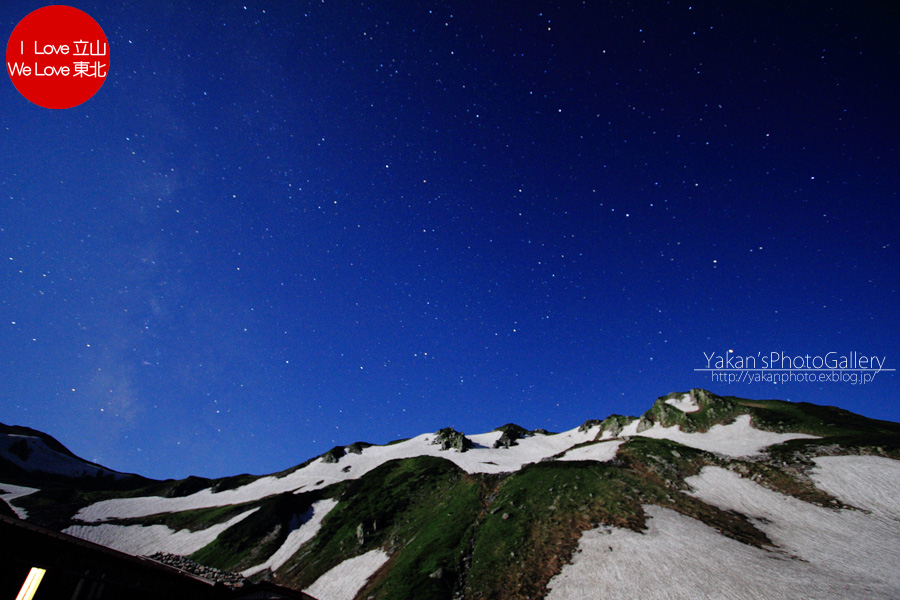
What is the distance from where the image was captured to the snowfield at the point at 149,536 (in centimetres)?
7250

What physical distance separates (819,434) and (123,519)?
169m

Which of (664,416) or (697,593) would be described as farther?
(664,416)

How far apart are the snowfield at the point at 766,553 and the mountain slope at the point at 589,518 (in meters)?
0.21

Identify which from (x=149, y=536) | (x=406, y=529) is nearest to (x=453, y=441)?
(x=406, y=529)

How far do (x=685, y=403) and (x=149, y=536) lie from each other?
501ft

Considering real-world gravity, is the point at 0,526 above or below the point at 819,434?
below

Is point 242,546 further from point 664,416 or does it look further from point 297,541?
point 664,416

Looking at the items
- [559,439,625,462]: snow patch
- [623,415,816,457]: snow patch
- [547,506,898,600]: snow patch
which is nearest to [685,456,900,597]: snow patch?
[547,506,898,600]: snow patch

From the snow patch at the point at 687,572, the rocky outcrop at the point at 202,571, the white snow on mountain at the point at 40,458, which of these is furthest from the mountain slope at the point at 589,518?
the white snow on mountain at the point at 40,458

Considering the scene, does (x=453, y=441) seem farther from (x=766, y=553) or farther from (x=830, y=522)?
(x=830, y=522)

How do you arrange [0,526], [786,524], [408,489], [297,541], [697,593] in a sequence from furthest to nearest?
[408,489] < [297,541] < [786,524] < [697,593] < [0,526]

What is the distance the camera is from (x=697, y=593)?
90.7ft

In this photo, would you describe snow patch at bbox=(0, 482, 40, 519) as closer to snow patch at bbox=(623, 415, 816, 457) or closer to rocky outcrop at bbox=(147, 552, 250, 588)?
rocky outcrop at bbox=(147, 552, 250, 588)

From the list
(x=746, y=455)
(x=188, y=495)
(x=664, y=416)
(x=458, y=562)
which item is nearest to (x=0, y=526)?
(x=458, y=562)
